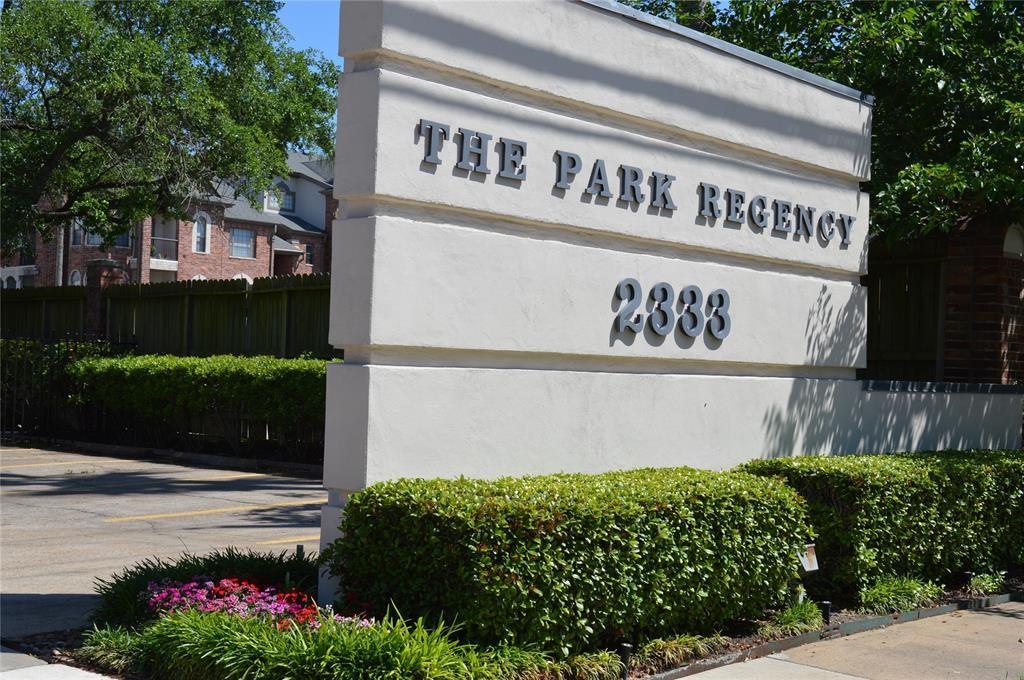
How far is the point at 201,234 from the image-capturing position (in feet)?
164

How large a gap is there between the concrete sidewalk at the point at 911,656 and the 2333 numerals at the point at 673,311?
244 cm

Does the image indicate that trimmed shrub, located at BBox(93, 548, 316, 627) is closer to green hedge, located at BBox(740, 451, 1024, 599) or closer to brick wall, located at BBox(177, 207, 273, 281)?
green hedge, located at BBox(740, 451, 1024, 599)

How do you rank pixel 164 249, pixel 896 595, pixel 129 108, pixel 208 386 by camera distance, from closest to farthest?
pixel 896 595, pixel 208 386, pixel 129 108, pixel 164 249

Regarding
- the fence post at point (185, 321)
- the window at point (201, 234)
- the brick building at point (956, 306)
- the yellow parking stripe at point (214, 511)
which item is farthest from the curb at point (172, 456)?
the window at point (201, 234)

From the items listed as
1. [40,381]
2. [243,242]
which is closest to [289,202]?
[243,242]

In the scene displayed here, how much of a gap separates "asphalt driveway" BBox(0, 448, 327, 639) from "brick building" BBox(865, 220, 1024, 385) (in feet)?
23.1

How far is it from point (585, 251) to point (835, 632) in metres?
3.13

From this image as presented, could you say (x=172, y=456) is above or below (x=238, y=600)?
below

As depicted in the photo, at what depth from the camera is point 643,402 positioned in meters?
8.13

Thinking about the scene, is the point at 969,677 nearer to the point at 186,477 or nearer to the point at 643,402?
the point at 643,402

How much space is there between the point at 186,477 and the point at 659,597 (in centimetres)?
1098

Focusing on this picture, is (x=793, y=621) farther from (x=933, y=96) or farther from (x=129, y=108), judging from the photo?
(x=129, y=108)

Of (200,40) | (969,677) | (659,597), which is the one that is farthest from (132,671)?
(200,40)

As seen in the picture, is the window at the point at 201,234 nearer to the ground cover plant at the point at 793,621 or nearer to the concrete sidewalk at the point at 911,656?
the ground cover plant at the point at 793,621
